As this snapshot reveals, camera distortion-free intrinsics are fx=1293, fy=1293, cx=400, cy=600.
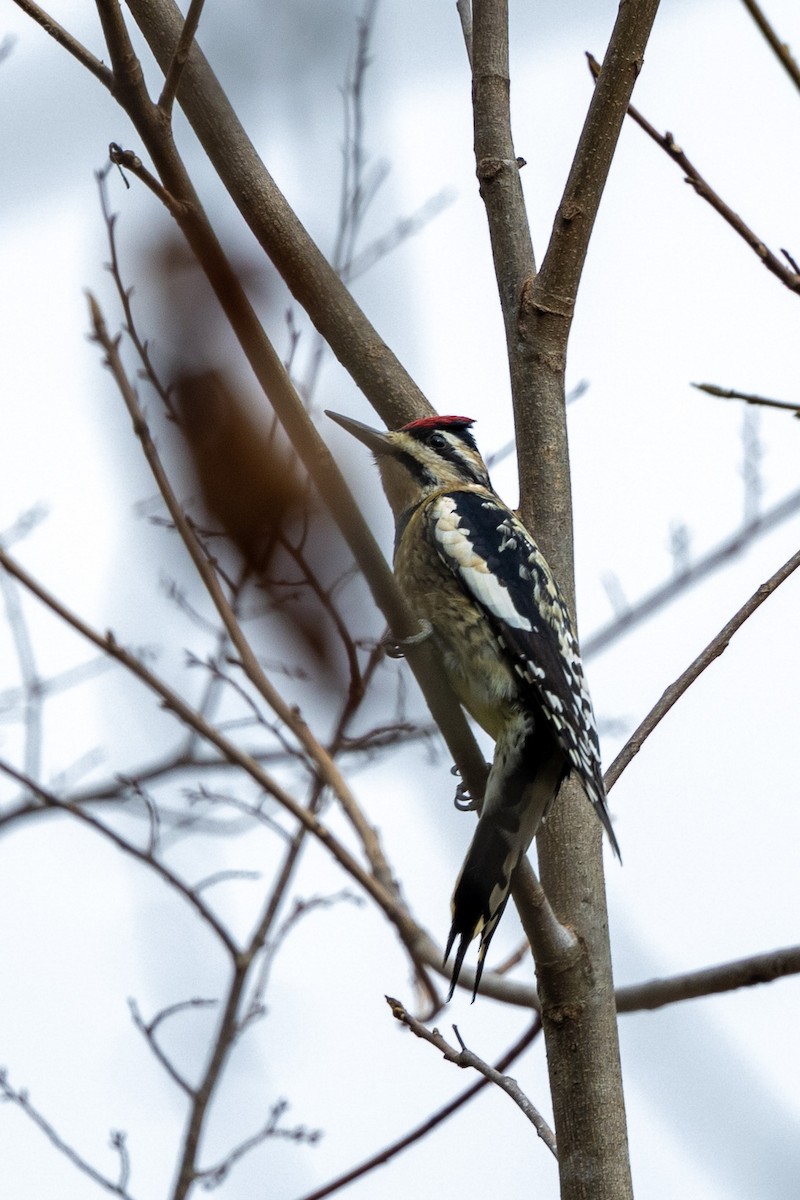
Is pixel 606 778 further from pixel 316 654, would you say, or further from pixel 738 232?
pixel 738 232

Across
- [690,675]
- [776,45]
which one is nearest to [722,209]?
[776,45]

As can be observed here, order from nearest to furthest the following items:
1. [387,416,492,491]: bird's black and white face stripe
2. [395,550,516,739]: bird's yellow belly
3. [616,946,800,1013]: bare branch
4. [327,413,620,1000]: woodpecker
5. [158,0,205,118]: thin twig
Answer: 1. [616,946,800,1013]: bare branch
2. [158,0,205,118]: thin twig
3. [327,413,620,1000]: woodpecker
4. [395,550,516,739]: bird's yellow belly
5. [387,416,492,491]: bird's black and white face stripe

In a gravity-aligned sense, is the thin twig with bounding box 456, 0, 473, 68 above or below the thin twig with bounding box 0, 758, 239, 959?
above

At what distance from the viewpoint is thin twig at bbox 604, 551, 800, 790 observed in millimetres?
2400

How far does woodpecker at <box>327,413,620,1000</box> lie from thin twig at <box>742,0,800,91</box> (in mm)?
1343

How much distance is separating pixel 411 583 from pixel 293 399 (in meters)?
1.47

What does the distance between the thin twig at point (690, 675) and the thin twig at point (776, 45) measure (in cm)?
110

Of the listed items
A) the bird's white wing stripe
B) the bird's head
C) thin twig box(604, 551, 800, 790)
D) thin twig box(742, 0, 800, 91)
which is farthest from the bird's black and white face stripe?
thin twig box(742, 0, 800, 91)

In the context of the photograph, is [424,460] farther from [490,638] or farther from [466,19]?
[466,19]

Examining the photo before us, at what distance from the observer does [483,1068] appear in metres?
2.06

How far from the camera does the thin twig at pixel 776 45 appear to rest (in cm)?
140

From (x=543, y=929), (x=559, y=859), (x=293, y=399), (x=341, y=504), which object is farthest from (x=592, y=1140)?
(x=293, y=399)

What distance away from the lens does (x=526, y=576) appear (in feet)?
10.6

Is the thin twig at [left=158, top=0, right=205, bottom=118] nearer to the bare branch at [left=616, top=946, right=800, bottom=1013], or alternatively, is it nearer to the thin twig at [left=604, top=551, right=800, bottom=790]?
the thin twig at [left=604, top=551, right=800, bottom=790]
